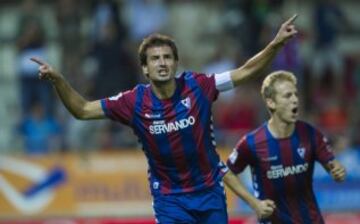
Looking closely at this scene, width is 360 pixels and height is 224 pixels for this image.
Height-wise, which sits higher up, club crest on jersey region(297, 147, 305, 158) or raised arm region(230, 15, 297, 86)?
raised arm region(230, 15, 297, 86)

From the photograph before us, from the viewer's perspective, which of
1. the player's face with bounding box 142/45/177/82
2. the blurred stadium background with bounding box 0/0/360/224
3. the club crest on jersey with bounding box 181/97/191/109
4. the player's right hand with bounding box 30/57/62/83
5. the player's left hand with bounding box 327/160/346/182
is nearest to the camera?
the player's right hand with bounding box 30/57/62/83

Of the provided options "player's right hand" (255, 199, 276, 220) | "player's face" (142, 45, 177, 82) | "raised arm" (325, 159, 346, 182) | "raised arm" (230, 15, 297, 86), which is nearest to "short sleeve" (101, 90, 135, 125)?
"player's face" (142, 45, 177, 82)

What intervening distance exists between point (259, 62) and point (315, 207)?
4.93 feet

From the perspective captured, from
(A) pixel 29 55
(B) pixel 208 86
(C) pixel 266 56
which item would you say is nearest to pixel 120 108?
(B) pixel 208 86

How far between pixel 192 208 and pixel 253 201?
62cm

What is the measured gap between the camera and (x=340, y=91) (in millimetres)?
17656

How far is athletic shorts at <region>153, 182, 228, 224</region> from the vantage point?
8.84 m

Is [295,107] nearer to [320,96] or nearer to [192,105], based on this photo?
[192,105]

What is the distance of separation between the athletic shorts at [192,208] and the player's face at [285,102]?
104cm

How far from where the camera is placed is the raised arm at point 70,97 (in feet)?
28.1

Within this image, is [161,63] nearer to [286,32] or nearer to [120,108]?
[120,108]

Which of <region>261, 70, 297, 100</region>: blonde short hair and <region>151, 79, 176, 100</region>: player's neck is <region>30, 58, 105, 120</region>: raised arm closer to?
<region>151, 79, 176, 100</region>: player's neck

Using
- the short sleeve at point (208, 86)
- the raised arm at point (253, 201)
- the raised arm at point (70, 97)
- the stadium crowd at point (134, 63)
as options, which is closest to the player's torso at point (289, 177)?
the raised arm at point (253, 201)

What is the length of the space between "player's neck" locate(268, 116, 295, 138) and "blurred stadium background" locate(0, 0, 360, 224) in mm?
5456
